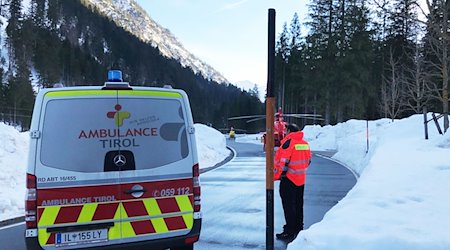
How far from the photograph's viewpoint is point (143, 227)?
15.7 ft

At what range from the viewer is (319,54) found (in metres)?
54.0

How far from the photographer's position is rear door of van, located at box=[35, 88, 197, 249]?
14.6 ft

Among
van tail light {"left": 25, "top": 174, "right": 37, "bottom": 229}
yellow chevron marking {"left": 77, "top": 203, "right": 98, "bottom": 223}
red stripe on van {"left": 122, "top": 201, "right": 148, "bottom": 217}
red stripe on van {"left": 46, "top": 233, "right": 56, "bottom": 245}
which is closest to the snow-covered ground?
red stripe on van {"left": 122, "top": 201, "right": 148, "bottom": 217}

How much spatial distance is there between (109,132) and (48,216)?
3.31 ft

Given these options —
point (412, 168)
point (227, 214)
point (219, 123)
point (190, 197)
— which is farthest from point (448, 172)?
point (219, 123)

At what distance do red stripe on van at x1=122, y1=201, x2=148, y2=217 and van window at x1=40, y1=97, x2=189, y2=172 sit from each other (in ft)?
1.25

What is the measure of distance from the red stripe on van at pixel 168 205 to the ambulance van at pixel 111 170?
0.01 metres

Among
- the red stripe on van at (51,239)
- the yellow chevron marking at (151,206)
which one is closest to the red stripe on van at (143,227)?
the yellow chevron marking at (151,206)

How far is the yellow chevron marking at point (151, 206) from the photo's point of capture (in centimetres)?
480

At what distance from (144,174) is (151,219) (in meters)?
0.49

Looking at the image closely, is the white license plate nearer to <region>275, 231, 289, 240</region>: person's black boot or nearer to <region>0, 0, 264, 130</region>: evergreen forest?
<region>275, 231, 289, 240</region>: person's black boot

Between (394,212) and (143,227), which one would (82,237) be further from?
(394,212)

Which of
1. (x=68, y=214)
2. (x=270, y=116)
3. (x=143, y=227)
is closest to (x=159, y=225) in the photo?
(x=143, y=227)

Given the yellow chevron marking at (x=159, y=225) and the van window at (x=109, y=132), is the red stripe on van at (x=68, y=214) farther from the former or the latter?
the yellow chevron marking at (x=159, y=225)
